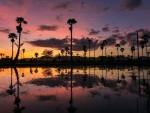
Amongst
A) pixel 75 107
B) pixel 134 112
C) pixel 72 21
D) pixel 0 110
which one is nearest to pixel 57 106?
pixel 75 107

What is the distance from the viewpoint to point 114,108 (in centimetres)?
825

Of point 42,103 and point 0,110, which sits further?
point 42,103

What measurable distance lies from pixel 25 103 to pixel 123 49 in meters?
167

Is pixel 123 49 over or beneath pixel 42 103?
over

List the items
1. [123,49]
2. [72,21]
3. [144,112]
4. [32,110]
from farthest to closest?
[123,49]
[72,21]
[32,110]
[144,112]

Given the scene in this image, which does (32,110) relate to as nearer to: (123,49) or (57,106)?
(57,106)

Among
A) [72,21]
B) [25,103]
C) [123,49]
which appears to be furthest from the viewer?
[123,49]

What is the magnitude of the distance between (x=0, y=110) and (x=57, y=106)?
2.43m

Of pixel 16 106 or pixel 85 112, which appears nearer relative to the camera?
pixel 85 112

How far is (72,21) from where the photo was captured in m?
70.2

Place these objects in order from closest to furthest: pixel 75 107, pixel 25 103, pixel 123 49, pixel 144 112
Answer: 1. pixel 144 112
2. pixel 75 107
3. pixel 25 103
4. pixel 123 49

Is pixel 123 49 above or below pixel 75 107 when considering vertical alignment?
above

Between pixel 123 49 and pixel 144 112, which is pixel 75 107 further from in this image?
pixel 123 49

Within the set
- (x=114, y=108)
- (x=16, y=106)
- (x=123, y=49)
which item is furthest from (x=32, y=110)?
(x=123, y=49)
